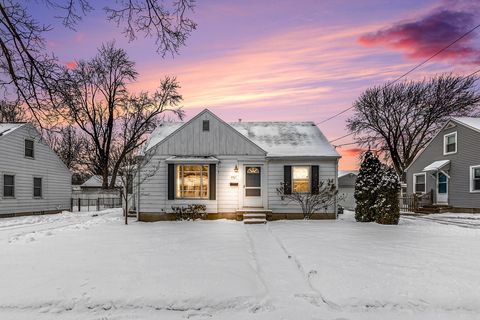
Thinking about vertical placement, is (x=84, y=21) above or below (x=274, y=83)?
below

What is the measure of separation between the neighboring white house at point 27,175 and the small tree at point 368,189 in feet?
55.6

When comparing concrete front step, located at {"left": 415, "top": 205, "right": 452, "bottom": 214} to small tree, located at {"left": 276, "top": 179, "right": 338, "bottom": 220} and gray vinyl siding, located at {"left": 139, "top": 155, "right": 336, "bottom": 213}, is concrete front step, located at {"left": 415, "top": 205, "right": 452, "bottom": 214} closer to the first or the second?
small tree, located at {"left": 276, "top": 179, "right": 338, "bottom": 220}

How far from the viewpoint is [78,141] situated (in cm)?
4712

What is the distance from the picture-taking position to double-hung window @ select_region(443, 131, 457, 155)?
71.5ft

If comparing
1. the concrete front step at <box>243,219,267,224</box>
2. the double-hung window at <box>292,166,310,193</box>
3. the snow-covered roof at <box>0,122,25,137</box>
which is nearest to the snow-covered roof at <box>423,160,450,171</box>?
the double-hung window at <box>292,166,310,193</box>

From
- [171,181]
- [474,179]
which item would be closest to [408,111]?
[474,179]

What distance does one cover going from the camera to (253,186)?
1650 centimetres

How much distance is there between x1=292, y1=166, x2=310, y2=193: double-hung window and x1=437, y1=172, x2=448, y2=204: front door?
12.1 m

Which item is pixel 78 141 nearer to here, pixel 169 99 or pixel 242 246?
pixel 169 99

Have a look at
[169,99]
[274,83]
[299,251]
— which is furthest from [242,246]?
[169,99]

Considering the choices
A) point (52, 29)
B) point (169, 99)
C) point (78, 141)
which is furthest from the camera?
point (78, 141)

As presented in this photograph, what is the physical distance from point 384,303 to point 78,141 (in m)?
49.5

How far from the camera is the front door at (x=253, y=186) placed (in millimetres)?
16438

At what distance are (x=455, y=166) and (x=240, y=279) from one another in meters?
21.1
